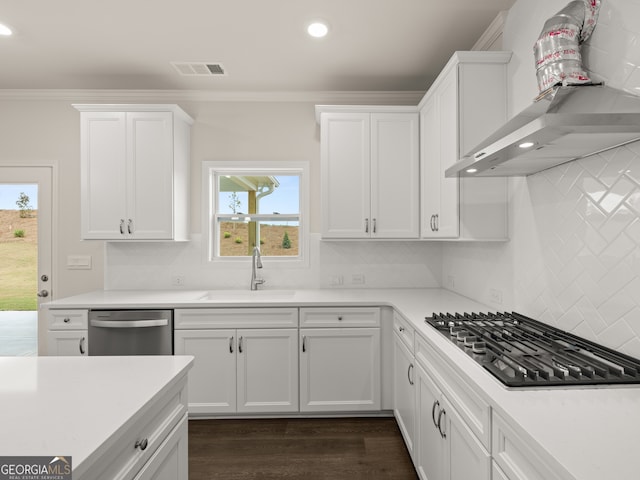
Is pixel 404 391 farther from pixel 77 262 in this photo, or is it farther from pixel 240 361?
pixel 77 262

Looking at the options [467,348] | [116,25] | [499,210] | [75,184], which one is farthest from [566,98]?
[75,184]

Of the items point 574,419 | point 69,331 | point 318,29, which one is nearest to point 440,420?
point 574,419

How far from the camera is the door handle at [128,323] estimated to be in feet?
8.44

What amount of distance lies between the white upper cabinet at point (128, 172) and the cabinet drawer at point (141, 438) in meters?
2.01

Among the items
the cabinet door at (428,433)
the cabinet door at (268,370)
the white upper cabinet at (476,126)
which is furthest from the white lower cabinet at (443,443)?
the cabinet door at (268,370)

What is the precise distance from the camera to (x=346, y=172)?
2.98 metres

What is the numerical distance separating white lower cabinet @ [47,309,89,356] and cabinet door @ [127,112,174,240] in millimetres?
737

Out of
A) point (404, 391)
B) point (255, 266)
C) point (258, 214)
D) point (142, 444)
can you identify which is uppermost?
point (258, 214)

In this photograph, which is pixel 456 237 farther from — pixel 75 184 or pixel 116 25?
pixel 75 184

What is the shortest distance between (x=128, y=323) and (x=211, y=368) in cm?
68

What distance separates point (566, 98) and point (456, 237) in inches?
47.4

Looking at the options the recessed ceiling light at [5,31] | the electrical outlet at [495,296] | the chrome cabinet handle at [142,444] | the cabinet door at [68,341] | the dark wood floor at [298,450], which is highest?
the recessed ceiling light at [5,31]

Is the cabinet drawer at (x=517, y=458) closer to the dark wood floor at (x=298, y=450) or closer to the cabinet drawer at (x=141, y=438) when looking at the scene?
the cabinet drawer at (x=141, y=438)

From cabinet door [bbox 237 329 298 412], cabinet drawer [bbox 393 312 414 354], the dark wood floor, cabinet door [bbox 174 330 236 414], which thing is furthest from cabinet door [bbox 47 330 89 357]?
cabinet drawer [bbox 393 312 414 354]
